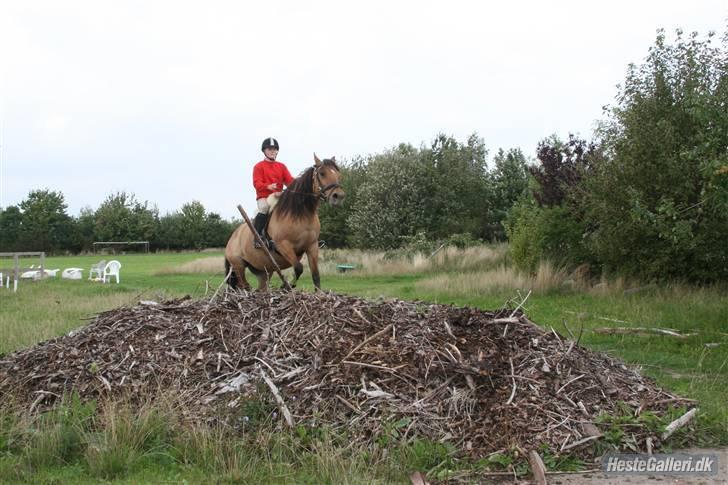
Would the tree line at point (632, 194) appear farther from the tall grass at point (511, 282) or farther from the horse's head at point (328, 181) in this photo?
the horse's head at point (328, 181)

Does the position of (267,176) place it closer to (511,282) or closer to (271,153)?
(271,153)

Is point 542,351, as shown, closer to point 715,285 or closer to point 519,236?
point 715,285

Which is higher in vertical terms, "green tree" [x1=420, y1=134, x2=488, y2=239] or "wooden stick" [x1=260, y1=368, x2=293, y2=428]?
"green tree" [x1=420, y1=134, x2=488, y2=239]

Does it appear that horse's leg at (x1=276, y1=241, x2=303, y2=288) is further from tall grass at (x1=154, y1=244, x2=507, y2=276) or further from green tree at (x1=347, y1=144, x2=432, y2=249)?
green tree at (x1=347, y1=144, x2=432, y2=249)

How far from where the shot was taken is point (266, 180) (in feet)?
36.3

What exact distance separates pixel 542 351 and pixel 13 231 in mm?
69672

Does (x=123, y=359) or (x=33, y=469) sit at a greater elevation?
(x=123, y=359)

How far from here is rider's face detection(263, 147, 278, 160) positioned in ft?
35.5

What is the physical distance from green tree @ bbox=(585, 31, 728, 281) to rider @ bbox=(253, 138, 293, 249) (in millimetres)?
7475

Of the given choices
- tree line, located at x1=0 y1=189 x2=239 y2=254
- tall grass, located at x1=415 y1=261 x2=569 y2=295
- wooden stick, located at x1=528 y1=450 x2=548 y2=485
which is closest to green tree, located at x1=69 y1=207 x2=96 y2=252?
tree line, located at x1=0 y1=189 x2=239 y2=254

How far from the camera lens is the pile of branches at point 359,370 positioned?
5.02 m

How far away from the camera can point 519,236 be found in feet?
58.9

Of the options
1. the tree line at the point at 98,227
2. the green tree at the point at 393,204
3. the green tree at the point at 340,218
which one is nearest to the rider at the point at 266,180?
the green tree at the point at 393,204

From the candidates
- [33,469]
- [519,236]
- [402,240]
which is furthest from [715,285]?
[402,240]
